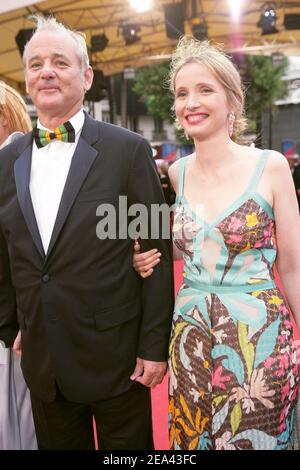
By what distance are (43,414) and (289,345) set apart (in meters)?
0.84

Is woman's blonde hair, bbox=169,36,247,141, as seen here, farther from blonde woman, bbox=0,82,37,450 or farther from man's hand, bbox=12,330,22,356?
man's hand, bbox=12,330,22,356

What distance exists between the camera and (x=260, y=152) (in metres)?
1.55

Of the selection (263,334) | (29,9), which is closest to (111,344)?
(263,334)

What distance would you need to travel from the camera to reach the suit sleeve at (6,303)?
1716 millimetres

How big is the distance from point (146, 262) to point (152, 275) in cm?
5

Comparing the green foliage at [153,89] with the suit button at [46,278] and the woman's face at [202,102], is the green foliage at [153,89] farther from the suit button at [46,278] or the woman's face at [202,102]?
the suit button at [46,278]

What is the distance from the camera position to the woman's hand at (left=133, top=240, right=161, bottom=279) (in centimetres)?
157

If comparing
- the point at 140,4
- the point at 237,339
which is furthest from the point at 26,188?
the point at 140,4

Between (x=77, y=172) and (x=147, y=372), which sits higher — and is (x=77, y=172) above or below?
above

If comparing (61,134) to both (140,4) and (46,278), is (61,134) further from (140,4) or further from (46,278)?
(140,4)

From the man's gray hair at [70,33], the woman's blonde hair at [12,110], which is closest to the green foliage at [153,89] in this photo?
the woman's blonde hair at [12,110]

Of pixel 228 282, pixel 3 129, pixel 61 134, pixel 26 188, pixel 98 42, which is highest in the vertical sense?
pixel 98 42

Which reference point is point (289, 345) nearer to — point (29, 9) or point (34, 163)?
point (34, 163)

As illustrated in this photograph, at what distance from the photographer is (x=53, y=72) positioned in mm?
1536
